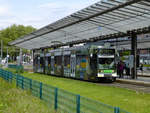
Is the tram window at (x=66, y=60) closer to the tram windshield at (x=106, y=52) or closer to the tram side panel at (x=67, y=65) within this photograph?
the tram side panel at (x=67, y=65)

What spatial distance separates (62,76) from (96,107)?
21134 millimetres

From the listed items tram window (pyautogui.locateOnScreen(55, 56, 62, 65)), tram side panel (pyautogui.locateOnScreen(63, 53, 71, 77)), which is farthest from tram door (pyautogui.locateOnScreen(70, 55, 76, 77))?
tram window (pyautogui.locateOnScreen(55, 56, 62, 65))

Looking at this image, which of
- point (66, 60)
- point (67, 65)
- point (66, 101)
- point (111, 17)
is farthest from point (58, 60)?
point (66, 101)

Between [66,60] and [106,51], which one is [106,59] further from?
[66,60]

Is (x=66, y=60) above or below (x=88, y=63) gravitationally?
above

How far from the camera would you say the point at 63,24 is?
22109mm

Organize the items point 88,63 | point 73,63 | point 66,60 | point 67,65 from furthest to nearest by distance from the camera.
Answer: point 66,60, point 67,65, point 73,63, point 88,63

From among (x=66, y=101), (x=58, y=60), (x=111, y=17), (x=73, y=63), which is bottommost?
(x=66, y=101)

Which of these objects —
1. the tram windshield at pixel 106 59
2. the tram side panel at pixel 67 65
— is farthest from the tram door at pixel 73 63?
the tram windshield at pixel 106 59

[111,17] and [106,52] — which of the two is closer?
[111,17]

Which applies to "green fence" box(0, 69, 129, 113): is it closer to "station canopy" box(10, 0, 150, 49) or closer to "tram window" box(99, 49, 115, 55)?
"station canopy" box(10, 0, 150, 49)

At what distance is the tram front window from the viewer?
2033cm

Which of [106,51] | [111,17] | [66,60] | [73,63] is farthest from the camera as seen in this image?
[66,60]

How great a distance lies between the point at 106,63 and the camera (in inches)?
808
